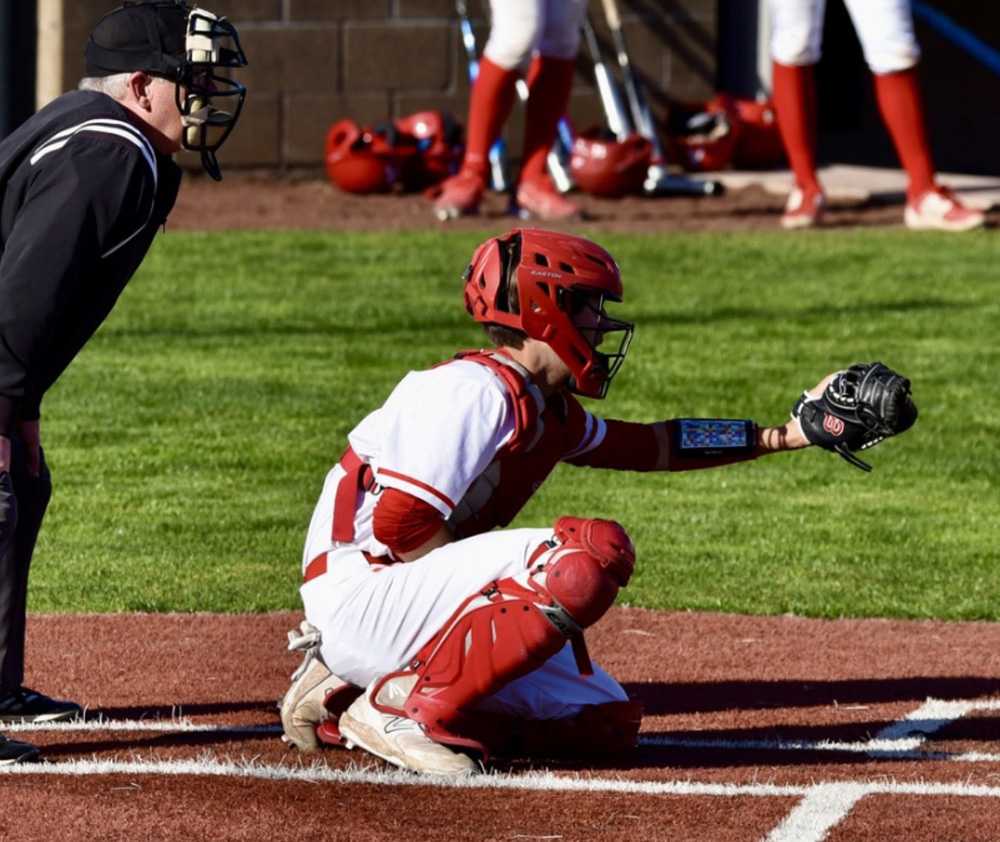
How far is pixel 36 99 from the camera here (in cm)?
1438

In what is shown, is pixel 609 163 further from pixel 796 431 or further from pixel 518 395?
pixel 518 395

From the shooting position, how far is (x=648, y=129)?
14.5m

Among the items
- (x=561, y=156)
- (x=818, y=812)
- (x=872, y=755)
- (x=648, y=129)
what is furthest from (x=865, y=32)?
(x=818, y=812)

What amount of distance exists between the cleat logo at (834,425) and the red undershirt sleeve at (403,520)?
900mm

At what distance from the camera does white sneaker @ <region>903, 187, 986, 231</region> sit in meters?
12.3

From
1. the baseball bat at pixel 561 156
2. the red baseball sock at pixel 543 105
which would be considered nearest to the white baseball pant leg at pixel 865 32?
the red baseball sock at pixel 543 105

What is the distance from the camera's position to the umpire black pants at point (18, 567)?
4.83 metres

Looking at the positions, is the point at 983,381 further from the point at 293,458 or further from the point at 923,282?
the point at 293,458

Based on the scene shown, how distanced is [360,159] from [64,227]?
9440 mm

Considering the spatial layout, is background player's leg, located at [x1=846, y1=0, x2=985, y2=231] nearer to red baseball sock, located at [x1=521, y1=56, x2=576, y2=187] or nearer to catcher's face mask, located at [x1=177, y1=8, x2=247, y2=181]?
red baseball sock, located at [x1=521, y1=56, x2=576, y2=187]

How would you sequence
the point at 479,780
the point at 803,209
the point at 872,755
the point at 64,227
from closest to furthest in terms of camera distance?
the point at 64,227 → the point at 479,780 → the point at 872,755 → the point at 803,209

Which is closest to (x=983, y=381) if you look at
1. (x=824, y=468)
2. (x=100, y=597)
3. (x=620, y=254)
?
(x=824, y=468)

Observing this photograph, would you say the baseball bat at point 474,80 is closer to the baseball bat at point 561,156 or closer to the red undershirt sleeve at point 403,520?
the baseball bat at point 561,156

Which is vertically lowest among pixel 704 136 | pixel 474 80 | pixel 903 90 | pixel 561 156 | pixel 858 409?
pixel 561 156
